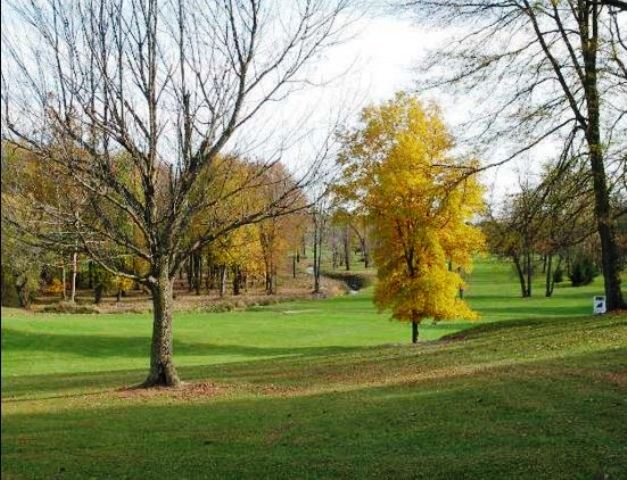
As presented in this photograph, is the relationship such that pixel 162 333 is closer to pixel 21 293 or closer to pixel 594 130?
pixel 21 293

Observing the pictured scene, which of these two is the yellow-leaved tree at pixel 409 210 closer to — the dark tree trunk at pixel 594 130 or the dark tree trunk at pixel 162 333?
the dark tree trunk at pixel 594 130

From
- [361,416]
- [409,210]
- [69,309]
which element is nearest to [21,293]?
[409,210]

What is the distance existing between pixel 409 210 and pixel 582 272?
45.2 meters

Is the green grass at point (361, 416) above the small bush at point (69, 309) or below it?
below

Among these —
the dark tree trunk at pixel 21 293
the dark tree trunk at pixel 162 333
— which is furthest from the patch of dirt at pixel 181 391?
the dark tree trunk at pixel 21 293

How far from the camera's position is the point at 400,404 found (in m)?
10.8

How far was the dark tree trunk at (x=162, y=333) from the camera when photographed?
13562 mm

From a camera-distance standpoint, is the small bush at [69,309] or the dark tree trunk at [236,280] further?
the dark tree trunk at [236,280]

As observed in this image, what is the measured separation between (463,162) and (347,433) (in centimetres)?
1248

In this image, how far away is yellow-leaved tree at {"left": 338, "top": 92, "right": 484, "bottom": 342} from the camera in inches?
953

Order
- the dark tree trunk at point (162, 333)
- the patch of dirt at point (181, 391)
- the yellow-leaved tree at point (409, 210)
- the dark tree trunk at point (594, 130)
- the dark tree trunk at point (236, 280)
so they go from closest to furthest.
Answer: the patch of dirt at point (181, 391) → the dark tree trunk at point (162, 333) → the dark tree trunk at point (594, 130) → the yellow-leaved tree at point (409, 210) → the dark tree trunk at point (236, 280)

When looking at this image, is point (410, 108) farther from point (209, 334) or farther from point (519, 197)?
point (209, 334)

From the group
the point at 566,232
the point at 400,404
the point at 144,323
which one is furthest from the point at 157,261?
the point at 144,323

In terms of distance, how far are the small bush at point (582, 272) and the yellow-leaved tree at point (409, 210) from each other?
4131 centimetres
